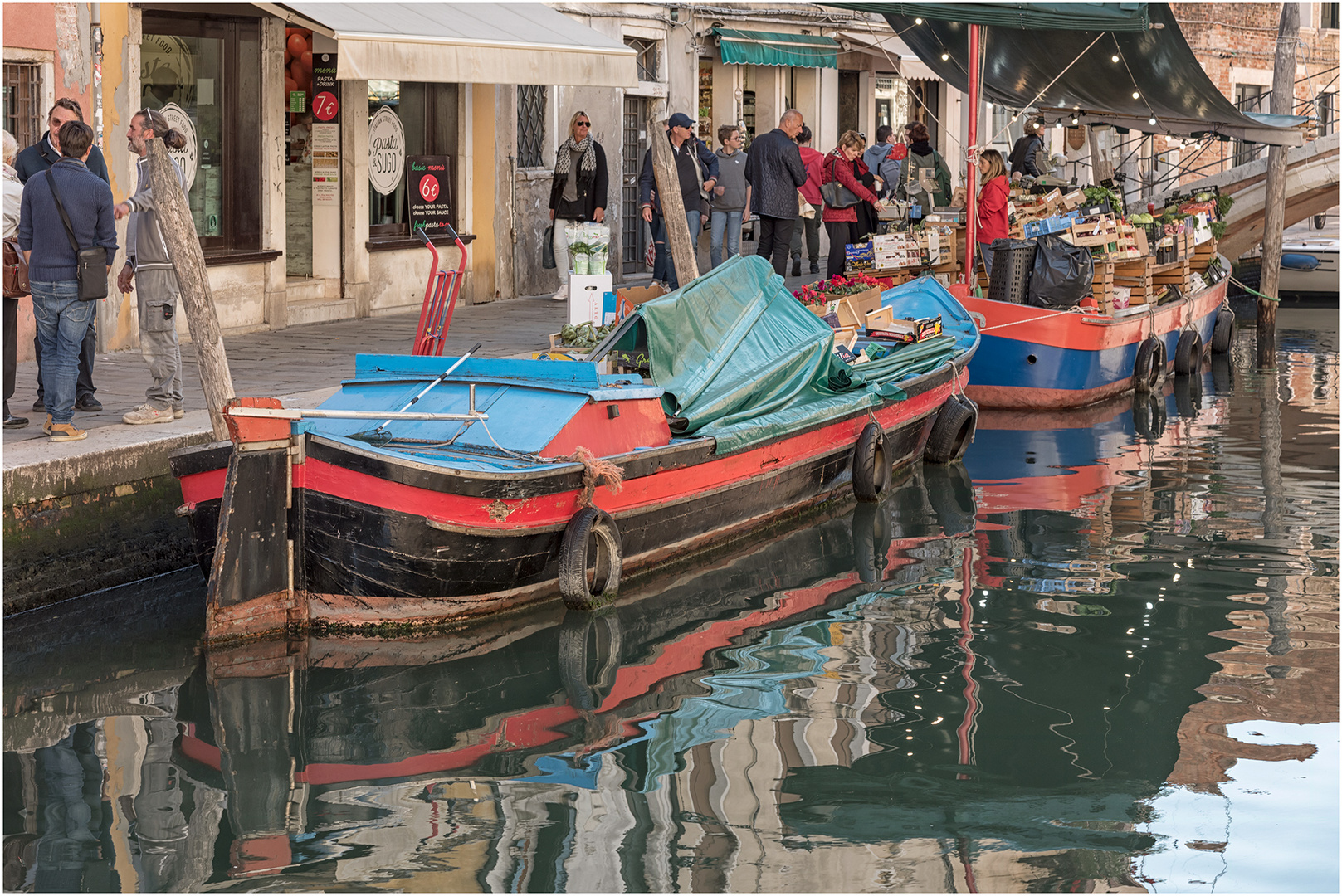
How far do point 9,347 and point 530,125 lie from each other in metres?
8.82

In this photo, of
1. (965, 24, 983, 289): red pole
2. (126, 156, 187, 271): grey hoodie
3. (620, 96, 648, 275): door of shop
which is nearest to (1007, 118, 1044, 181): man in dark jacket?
(965, 24, 983, 289): red pole

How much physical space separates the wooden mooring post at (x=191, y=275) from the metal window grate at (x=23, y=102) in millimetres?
3120

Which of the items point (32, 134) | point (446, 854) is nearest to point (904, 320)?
point (32, 134)

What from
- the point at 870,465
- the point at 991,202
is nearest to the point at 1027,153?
the point at 991,202

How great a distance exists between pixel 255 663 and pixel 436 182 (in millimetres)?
9586

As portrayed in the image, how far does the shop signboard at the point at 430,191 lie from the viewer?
52.3 ft

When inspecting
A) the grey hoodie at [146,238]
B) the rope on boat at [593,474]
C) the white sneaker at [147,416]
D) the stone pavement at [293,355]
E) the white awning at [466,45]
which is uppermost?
the white awning at [466,45]

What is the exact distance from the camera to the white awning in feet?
39.8

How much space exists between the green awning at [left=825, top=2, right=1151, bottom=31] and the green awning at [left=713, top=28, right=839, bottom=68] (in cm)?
769

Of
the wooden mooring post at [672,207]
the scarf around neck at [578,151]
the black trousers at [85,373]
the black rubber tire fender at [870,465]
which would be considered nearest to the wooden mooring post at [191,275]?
the black trousers at [85,373]

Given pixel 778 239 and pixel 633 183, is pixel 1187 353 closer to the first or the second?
pixel 778 239

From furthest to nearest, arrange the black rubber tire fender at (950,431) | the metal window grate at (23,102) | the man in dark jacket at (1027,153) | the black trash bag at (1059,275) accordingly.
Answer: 1. the man in dark jacket at (1027,153)
2. the black trash bag at (1059,275)
3. the black rubber tire fender at (950,431)
4. the metal window grate at (23,102)

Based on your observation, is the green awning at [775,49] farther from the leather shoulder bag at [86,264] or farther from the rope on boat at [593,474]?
the rope on boat at [593,474]

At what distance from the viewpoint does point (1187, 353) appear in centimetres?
1661
